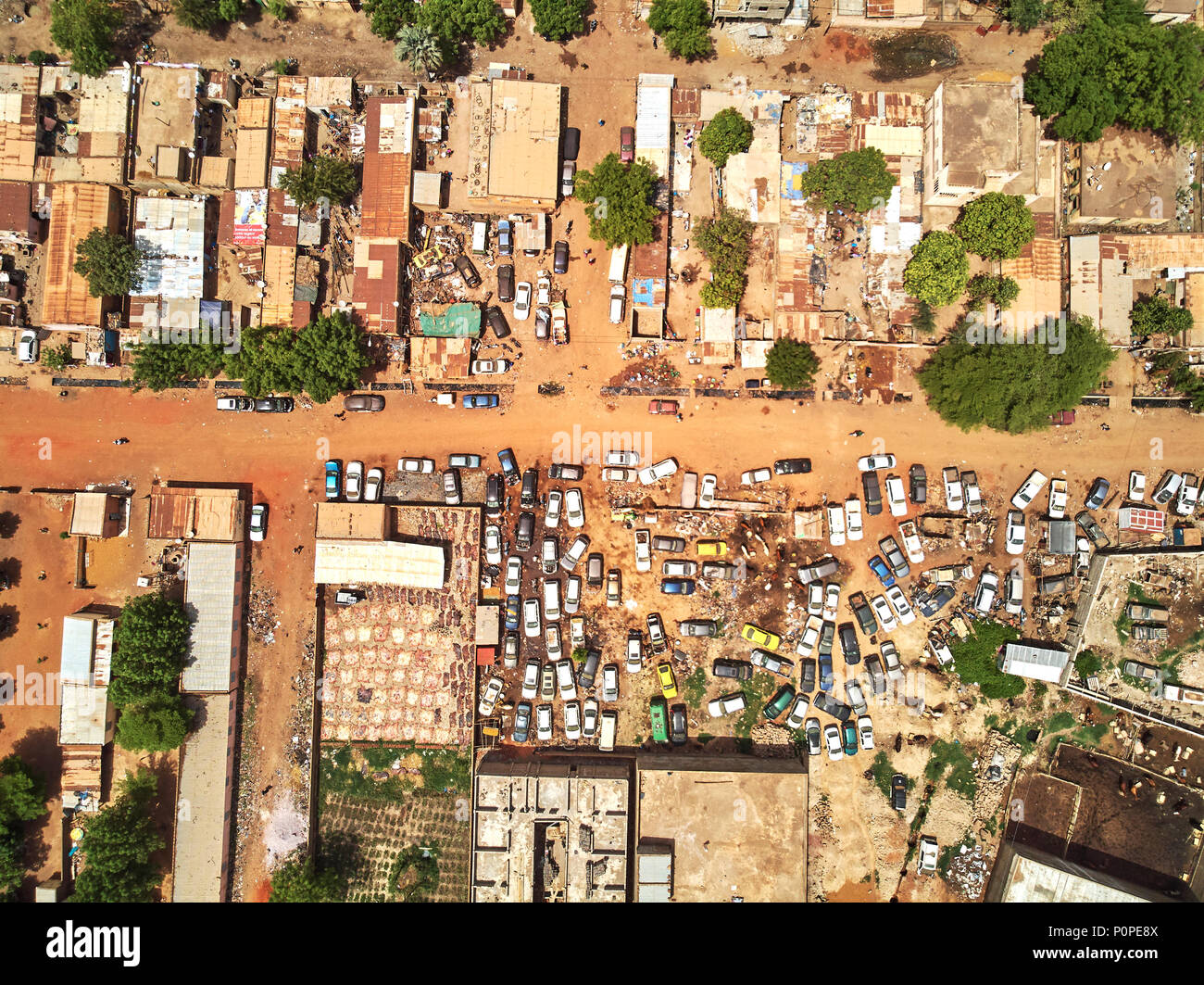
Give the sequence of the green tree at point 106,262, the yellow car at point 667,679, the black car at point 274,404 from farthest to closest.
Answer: the black car at point 274,404 → the yellow car at point 667,679 → the green tree at point 106,262

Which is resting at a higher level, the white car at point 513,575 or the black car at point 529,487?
the black car at point 529,487

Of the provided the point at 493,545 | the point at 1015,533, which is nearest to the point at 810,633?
the point at 1015,533

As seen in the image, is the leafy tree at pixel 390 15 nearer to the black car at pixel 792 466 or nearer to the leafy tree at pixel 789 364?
the leafy tree at pixel 789 364

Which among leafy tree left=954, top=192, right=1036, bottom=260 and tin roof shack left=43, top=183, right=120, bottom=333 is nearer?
leafy tree left=954, top=192, right=1036, bottom=260

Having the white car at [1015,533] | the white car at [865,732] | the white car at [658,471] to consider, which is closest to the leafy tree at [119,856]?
the white car at [658,471]

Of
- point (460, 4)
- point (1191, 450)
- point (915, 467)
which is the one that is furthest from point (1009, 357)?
point (460, 4)

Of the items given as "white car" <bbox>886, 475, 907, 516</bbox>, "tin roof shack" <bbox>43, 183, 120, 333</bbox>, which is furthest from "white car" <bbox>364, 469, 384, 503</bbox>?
"white car" <bbox>886, 475, 907, 516</bbox>

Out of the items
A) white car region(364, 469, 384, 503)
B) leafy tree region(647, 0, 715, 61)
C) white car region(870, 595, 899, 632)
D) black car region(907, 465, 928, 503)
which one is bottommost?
white car region(870, 595, 899, 632)

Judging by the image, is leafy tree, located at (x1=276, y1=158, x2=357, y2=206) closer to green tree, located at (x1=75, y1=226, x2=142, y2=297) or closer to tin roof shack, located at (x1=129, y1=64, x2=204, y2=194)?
tin roof shack, located at (x1=129, y1=64, x2=204, y2=194)
